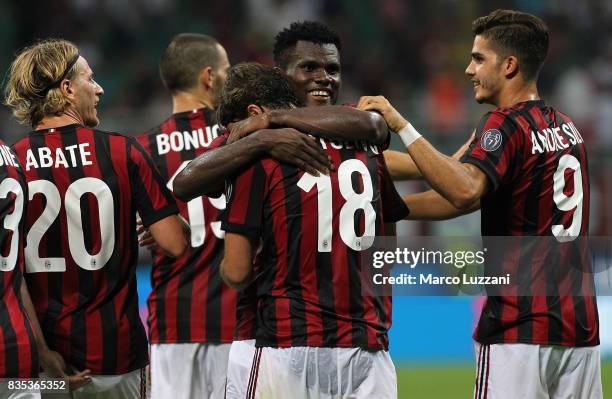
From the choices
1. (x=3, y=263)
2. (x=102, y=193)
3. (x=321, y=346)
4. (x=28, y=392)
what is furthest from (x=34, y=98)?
(x=321, y=346)

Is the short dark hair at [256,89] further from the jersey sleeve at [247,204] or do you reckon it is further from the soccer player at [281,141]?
the jersey sleeve at [247,204]

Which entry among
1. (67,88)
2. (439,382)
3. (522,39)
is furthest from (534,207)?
(439,382)

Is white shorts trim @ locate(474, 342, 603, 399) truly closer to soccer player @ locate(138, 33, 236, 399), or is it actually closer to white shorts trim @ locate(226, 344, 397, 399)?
white shorts trim @ locate(226, 344, 397, 399)

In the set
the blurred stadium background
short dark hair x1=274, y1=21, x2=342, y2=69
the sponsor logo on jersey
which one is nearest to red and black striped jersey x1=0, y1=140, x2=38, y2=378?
short dark hair x1=274, y1=21, x2=342, y2=69

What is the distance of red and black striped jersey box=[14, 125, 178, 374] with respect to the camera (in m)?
4.14

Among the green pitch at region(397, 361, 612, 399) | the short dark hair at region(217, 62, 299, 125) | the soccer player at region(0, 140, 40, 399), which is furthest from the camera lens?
the green pitch at region(397, 361, 612, 399)

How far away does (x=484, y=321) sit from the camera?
14.0ft

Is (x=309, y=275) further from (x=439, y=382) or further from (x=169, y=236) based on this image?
(x=439, y=382)

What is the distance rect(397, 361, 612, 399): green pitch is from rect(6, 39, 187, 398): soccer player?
4.36 m

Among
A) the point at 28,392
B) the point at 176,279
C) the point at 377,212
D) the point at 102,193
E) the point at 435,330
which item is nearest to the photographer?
the point at 28,392

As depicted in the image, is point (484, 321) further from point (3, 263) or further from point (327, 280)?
point (3, 263)

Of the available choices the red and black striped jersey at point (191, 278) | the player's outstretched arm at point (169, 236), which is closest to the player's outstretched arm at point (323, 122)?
the player's outstretched arm at point (169, 236)

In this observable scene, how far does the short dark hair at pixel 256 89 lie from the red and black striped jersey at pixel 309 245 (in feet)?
0.95

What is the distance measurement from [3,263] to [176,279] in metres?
1.74
